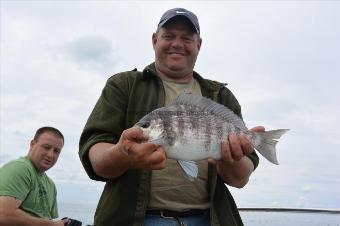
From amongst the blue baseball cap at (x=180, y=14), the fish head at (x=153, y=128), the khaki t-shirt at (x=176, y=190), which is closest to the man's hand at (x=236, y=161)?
the khaki t-shirt at (x=176, y=190)

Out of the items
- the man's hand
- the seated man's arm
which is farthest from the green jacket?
the seated man's arm

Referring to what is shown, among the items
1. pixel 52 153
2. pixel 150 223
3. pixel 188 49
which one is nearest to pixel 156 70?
pixel 188 49

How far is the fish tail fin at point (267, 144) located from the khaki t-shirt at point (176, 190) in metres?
0.55

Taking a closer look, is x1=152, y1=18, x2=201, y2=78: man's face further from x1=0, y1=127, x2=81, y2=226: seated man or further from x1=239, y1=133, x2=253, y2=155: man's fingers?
x1=0, y1=127, x2=81, y2=226: seated man

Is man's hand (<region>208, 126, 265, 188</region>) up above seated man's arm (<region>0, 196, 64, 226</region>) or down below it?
above

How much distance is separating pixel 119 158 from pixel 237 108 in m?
1.65

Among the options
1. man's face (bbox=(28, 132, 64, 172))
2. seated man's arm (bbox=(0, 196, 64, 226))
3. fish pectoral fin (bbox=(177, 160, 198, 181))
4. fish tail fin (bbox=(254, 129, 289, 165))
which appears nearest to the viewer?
fish pectoral fin (bbox=(177, 160, 198, 181))

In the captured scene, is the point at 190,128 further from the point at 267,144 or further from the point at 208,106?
the point at 267,144

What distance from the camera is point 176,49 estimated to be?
14.7 feet

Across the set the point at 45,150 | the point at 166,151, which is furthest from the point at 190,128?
the point at 45,150

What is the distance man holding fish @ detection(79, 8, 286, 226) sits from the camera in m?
3.52

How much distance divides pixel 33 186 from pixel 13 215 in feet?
2.13

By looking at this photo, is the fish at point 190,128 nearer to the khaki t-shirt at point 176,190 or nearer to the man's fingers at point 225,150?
the man's fingers at point 225,150

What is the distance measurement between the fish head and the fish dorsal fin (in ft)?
0.96
